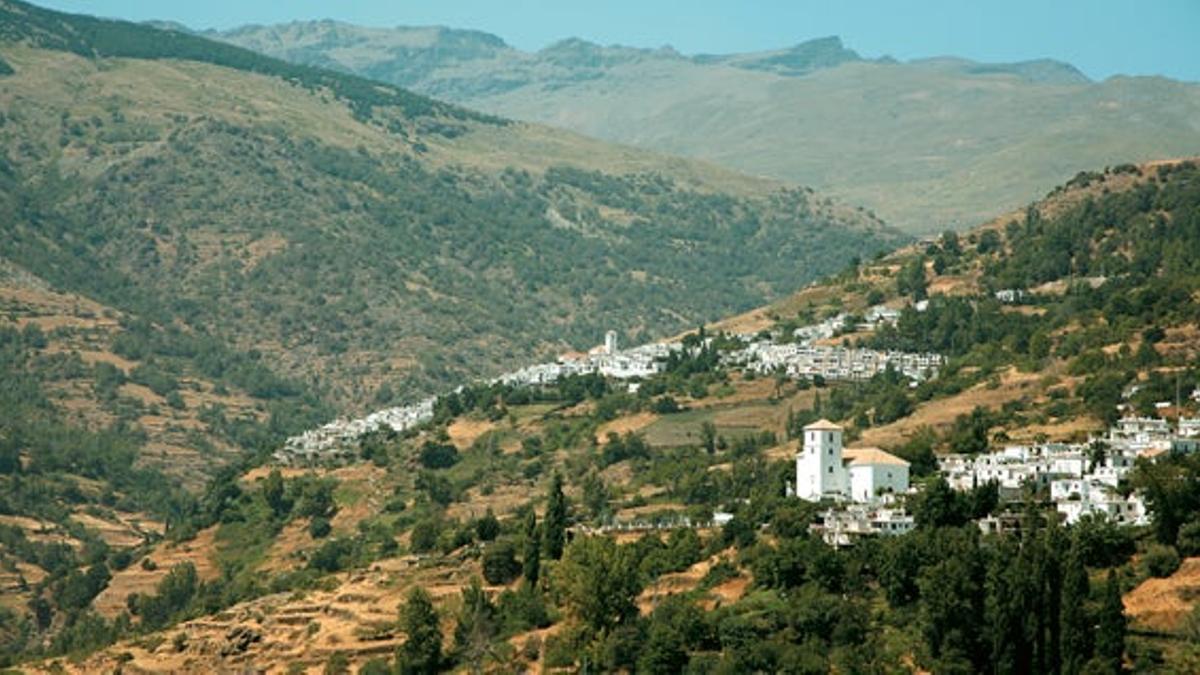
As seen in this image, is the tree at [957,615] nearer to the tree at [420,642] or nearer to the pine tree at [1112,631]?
the pine tree at [1112,631]

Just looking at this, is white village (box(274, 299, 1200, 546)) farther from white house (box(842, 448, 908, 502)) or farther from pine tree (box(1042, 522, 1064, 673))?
pine tree (box(1042, 522, 1064, 673))

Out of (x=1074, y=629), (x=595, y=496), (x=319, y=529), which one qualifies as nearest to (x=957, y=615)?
(x=1074, y=629)

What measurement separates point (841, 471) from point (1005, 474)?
23.3 feet

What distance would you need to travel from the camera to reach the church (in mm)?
105375

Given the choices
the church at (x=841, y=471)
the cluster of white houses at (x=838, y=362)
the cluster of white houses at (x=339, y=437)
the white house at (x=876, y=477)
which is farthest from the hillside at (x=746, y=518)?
the cluster of white houses at (x=339, y=437)

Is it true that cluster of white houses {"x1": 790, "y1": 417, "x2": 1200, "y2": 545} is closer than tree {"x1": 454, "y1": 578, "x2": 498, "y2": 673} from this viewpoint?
Yes

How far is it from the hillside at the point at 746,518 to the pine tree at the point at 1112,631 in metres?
0.22

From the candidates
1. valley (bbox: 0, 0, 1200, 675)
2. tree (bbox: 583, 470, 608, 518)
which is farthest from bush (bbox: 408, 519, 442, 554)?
tree (bbox: 583, 470, 608, 518)

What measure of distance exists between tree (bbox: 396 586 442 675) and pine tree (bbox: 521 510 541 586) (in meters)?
4.50

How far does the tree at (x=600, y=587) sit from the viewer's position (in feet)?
313

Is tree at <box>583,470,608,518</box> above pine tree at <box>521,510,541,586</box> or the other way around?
the other way around

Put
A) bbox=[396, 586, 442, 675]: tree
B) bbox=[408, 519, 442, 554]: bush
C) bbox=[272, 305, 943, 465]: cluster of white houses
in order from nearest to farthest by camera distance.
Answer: bbox=[396, 586, 442, 675]: tree, bbox=[408, 519, 442, 554]: bush, bbox=[272, 305, 943, 465]: cluster of white houses

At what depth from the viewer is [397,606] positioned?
355ft

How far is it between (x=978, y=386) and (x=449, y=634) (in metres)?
44.4
